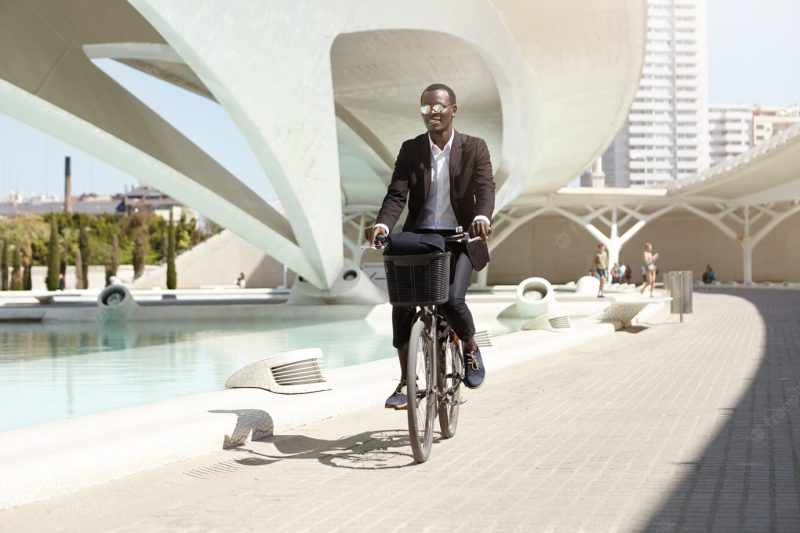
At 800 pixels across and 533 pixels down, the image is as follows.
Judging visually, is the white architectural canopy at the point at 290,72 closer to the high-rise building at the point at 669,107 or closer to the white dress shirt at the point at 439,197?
the white dress shirt at the point at 439,197

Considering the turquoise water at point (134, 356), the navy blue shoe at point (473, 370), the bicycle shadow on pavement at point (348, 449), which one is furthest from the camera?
the turquoise water at point (134, 356)

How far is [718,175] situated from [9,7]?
3676 cm

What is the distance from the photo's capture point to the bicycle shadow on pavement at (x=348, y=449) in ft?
16.5

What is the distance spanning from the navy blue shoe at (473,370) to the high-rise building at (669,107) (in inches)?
7670

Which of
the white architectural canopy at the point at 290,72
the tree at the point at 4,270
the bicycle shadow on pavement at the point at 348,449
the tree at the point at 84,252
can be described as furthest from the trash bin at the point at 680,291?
the tree at the point at 4,270

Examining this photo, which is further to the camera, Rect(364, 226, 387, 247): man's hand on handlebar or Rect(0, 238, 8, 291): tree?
Rect(0, 238, 8, 291): tree

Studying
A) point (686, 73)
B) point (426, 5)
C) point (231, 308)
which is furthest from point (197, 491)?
point (686, 73)

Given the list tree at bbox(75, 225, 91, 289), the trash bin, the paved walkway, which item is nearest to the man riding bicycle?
the paved walkway

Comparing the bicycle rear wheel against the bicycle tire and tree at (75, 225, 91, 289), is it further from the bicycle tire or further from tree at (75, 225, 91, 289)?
tree at (75, 225, 91, 289)

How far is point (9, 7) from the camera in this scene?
15.2m

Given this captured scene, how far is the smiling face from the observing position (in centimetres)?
543

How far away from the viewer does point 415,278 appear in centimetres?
A: 493

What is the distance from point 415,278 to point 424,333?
0.34 m

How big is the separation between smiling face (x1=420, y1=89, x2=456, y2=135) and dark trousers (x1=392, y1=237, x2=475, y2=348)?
2.11 feet
